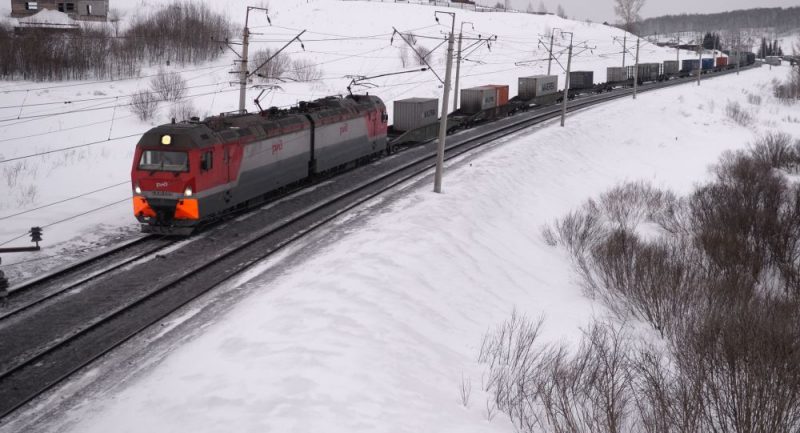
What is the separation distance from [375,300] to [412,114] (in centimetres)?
2385

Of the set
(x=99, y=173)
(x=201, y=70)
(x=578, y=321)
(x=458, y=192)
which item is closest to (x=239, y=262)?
(x=578, y=321)

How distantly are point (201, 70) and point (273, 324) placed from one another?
197 ft

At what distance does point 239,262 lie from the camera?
18219 millimetres

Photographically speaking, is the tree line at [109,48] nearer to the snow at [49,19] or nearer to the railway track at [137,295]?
the snow at [49,19]

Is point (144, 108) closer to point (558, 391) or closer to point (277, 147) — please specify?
point (277, 147)

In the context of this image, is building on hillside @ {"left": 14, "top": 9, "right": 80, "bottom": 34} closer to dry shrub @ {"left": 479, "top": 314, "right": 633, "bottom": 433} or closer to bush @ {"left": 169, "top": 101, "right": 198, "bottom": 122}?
bush @ {"left": 169, "top": 101, "right": 198, "bottom": 122}

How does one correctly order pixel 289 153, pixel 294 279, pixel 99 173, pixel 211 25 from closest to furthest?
1. pixel 294 279
2. pixel 289 153
3. pixel 99 173
4. pixel 211 25

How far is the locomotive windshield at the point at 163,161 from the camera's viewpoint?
19781 millimetres

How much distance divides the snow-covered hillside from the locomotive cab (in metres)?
1.96

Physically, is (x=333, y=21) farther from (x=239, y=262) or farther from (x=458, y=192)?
(x=239, y=262)

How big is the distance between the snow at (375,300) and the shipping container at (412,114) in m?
4.87

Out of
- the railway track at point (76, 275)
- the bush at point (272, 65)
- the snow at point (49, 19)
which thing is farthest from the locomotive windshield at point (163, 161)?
the snow at point (49, 19)

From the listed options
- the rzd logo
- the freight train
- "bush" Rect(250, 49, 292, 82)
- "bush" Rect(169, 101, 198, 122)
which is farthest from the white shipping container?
the rzd logo

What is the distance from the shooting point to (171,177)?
19.8m
